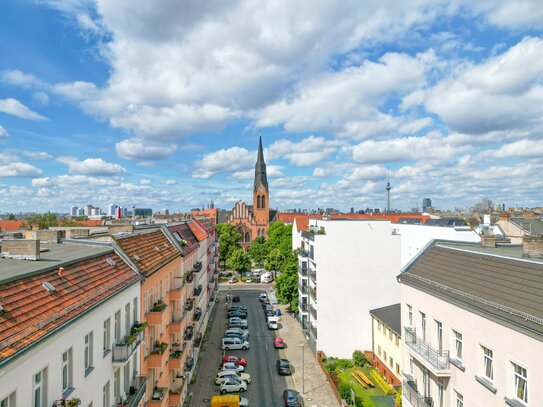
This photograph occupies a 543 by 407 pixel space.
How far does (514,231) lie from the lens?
45.8 meters

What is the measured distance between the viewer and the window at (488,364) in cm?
1606

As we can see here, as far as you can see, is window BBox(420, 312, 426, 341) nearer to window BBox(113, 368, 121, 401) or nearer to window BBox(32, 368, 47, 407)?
window BBox(113, 368, 121, 401)

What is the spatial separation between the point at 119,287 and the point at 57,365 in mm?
5818

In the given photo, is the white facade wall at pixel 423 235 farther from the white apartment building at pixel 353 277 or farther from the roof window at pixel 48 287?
the roof window at pixel 48 287

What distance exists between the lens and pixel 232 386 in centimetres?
3491

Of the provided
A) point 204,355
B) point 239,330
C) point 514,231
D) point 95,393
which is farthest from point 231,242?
point 95,393

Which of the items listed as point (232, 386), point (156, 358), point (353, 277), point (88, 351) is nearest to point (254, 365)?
point (232, 386)

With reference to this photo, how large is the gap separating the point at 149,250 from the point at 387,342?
24164 millimetres

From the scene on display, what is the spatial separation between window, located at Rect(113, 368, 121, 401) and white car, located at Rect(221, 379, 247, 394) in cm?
1886

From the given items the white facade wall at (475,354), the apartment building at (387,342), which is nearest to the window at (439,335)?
the white facade wall at (475,354)

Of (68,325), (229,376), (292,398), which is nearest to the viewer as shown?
(68,325)

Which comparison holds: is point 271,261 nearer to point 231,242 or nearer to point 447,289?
point 231,242

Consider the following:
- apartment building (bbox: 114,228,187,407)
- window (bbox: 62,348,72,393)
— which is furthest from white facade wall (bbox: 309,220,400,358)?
window (bbox: 62,348,72,393)

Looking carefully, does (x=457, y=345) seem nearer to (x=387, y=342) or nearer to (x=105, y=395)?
(x=105, y=395)
